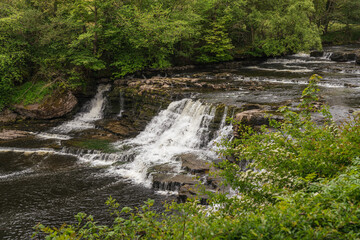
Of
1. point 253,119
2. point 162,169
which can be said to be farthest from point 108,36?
point 253,119

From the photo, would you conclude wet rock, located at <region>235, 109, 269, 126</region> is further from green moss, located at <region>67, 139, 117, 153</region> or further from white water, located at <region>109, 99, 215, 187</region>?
green moss, located at <region>67, 139, 117, 153</region>

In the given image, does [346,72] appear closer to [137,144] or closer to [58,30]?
[137,144]

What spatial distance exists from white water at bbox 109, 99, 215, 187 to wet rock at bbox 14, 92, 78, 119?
24.2ft

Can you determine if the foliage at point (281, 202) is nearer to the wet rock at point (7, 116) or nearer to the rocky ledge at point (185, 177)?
the rocky ledge at point (185, 177)

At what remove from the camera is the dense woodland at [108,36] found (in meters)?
22.1

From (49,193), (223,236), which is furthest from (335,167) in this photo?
(49,193)

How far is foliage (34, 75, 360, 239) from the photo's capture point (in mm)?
4000

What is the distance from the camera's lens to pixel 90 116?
75.7 feet

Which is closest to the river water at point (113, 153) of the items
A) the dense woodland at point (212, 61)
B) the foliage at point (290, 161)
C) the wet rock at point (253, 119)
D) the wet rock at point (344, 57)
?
the dense woodland at point (212, 61)

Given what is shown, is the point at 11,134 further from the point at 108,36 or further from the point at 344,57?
the point at 344,57

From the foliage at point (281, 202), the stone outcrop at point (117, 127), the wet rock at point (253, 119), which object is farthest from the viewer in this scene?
the stone outcrop at point (117, 127)

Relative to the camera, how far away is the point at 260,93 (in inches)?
790

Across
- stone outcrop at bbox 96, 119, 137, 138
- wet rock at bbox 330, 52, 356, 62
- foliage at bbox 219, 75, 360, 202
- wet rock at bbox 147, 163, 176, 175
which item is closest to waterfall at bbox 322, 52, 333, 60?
wet rock at bbox 330, 52, 356, 62

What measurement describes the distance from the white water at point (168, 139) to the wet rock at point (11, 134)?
6.98 meters
